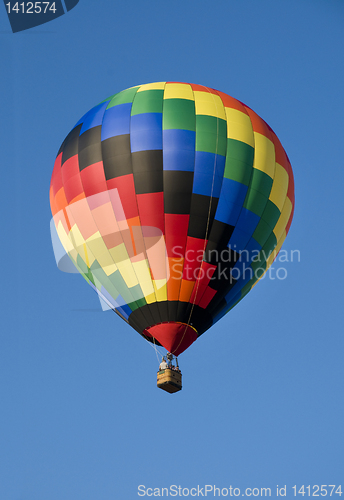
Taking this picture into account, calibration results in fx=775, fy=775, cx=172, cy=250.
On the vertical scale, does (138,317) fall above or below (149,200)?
below

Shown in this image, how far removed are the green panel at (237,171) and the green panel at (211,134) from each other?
0.24m

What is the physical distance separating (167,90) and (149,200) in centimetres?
263

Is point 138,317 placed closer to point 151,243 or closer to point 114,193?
point 151,243

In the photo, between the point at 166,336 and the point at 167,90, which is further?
the point at 167,90

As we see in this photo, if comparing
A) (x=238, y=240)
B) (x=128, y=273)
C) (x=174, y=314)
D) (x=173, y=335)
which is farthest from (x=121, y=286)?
(x=238, y=240)

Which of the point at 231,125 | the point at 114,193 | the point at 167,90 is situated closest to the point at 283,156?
the point at 231,125

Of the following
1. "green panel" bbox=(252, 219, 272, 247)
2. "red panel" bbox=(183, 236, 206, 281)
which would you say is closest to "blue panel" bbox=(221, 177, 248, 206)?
"green panel" bbox=(252, 219, 272, 247)

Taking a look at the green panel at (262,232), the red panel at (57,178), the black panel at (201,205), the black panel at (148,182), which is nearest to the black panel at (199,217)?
the black panel at (201,205)

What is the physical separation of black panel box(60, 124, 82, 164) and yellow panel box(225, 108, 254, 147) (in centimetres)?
318

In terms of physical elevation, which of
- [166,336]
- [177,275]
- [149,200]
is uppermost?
[149,200]

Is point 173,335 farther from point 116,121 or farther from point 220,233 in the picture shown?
point 116,121

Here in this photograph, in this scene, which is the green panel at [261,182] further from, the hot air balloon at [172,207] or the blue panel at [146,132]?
the blue panel at [146,132]

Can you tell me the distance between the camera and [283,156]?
16.5 meters

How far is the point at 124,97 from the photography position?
16172mm
